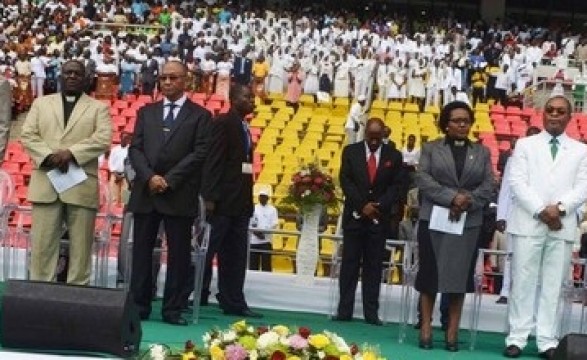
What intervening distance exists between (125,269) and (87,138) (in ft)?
4.37

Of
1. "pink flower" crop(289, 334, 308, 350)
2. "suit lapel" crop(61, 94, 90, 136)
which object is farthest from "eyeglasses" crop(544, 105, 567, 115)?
"pink flower" crop(289, 334, 308, 350)

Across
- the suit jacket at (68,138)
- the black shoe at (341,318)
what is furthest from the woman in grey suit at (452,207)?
the suit jacket at (68,138)

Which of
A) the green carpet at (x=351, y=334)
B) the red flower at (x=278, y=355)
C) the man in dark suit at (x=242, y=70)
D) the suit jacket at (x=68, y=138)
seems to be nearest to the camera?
the red flower at (x=278, y=355)

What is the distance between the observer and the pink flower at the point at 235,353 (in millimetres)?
5617

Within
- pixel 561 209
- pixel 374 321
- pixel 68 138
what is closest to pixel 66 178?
pixel 68 138

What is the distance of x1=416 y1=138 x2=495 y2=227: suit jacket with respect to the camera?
9.12 metres

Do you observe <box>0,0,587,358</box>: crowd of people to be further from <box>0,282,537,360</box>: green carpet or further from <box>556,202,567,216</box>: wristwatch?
<box>0,282,537,360</box>: green carpet

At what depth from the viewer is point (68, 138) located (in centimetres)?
934

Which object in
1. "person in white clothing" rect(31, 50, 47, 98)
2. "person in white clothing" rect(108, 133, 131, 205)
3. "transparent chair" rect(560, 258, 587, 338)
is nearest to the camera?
"transparent chair" rect(560, 258, 587, 338)

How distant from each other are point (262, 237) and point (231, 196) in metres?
3.64

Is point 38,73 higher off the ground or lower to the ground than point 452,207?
higher

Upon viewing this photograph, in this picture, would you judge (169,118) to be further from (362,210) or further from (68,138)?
(362,210)

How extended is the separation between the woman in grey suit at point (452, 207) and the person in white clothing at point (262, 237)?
12.2 feet

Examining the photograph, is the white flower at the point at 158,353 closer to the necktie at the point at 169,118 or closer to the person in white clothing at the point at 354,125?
the necktie at the point at 169,118
